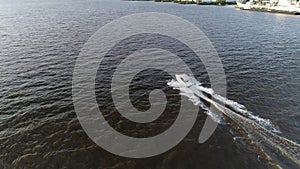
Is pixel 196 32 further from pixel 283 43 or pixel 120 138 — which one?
pixel 120 138

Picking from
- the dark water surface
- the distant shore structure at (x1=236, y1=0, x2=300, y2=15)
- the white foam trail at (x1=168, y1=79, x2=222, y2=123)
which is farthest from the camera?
the distant shore structure at (x1=236, y1=0, x2=300, y2=15)

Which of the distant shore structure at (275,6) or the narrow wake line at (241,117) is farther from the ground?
the distant shore structure at (275,6)

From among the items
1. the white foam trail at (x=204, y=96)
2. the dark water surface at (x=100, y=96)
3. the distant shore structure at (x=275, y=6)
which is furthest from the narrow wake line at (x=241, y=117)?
the distant shore structure at (x=275, y=6)

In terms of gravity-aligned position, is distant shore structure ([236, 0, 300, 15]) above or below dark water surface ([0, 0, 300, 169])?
above

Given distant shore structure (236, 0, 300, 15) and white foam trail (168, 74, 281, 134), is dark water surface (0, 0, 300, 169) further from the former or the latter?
distant shore structure (236, 0, 300, 15)

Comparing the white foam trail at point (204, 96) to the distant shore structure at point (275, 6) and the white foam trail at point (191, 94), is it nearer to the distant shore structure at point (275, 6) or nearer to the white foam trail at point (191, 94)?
the white foam trail at point (191, 94)

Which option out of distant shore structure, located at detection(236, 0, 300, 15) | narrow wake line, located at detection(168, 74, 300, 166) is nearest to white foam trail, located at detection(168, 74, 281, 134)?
narrow wake line, located at detection(168, 74, 300, 166)

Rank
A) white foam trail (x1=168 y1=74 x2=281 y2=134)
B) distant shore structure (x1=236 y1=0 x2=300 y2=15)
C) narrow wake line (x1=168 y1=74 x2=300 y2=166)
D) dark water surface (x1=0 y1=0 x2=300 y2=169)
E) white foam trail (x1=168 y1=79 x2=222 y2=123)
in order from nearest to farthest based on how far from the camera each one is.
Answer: dark water surface (x1=0 y1=0 x2=300 y2=169), narrow wake line (x1=168 y1=74 x2=300 y2=166), white foam trail (x1=168 y1=74 x2=281 y2=134), white foam trail (x1=168 y1=79 x2=222 y2=123), distant shore structure (x1=236 y1=0 x2=300 y2=15)
